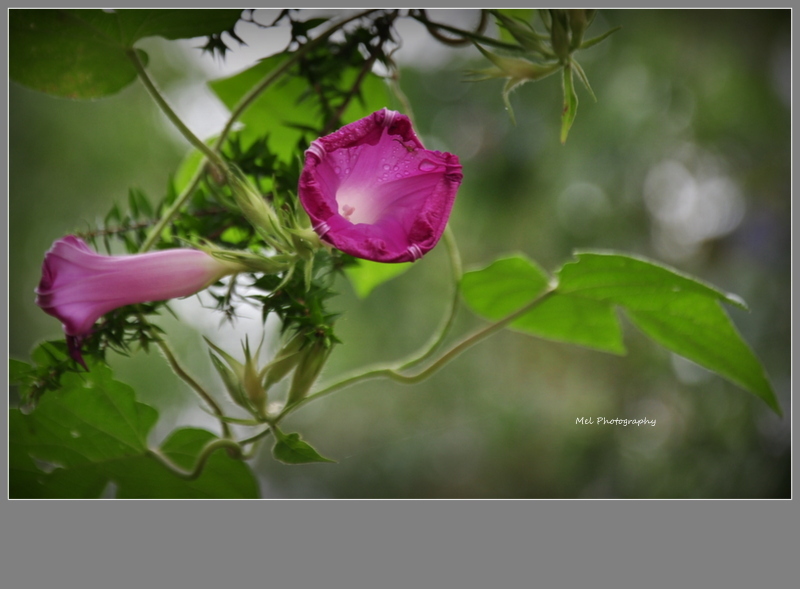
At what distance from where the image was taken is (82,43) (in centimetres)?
44

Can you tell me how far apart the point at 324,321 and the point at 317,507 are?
22 cm

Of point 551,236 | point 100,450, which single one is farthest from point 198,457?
point 551,236

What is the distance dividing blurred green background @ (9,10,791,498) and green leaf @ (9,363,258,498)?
0.28 meters

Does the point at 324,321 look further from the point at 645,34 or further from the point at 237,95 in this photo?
the point at 645,34

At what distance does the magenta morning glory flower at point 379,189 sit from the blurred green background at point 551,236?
46cm

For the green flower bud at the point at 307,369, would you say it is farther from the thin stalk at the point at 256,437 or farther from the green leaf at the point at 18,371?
the green leaf at the point at 18,371

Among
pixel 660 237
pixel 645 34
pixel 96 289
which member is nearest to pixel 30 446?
pixel 96 289

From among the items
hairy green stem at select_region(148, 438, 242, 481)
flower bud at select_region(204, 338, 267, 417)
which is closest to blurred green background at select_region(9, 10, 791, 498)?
hairy green stem at select_region(148, 438, 242, 481)

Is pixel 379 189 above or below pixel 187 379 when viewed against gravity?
above

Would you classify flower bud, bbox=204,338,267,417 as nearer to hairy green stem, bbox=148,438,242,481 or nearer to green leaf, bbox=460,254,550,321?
hairy green stem, bbox=148,438,242,481

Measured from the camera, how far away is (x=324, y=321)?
354 mm

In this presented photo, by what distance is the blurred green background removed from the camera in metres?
0.84

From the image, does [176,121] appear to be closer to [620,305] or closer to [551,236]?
[620,305]

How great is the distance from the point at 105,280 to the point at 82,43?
18 centimetres
